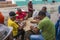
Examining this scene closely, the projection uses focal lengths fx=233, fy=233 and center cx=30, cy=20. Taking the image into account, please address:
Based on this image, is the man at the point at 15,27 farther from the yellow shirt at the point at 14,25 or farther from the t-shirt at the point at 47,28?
the t-shirt at the point at 47,28

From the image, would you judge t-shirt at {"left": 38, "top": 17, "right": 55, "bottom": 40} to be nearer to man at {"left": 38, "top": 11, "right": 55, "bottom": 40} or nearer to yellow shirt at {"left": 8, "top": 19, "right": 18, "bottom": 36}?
man at {"left": 38, "top": 11, "right": 55, "bottom": 40}

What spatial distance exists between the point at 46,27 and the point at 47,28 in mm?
67

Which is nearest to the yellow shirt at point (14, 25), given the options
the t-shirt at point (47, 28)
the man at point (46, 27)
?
the man at point (46, 27)

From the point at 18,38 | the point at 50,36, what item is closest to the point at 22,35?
the point at 18,38

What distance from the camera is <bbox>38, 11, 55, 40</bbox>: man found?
559cm

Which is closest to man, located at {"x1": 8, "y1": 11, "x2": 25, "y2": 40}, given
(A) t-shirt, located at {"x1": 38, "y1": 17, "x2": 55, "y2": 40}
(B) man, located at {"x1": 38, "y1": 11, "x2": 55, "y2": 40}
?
(B) man, located at {"x1": 38, "y1": 11, "x2": 55, "y2": 40}

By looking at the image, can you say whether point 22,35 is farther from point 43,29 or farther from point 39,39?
point 39,39

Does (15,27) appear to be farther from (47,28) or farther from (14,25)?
(47,28)

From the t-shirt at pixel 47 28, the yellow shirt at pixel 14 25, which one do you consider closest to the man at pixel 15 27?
the yellow shirt at pixel 14 25

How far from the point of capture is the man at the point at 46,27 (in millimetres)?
5586

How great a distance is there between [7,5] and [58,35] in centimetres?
2063

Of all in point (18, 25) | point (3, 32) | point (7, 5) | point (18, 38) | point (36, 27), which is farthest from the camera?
point (7, 5)

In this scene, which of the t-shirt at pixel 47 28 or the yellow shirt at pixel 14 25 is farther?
the yellow shirt at pixel 14 25

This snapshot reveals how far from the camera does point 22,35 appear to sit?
756 cm
